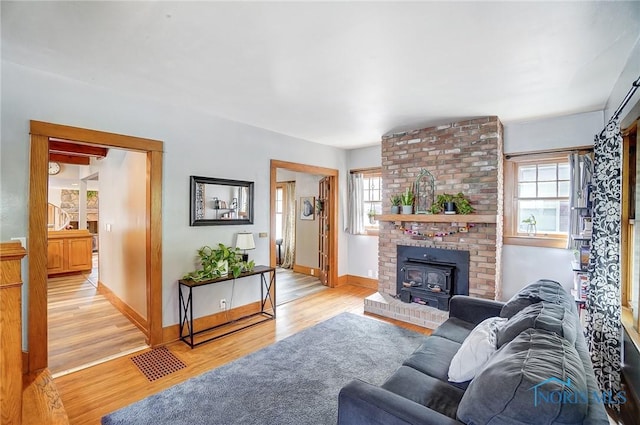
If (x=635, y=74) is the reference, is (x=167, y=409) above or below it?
below

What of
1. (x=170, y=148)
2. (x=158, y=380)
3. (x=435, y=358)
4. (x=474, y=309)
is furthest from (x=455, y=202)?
(x=158, y=380)

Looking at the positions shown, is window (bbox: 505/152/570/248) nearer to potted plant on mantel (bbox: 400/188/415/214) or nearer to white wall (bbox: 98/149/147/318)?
potted plant on mantel (bbox: 400/188/415/214)

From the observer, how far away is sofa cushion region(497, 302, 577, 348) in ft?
4.95

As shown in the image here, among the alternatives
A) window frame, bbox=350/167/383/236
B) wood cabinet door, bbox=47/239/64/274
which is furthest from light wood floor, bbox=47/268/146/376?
window frame, bbox=350/167/383/236

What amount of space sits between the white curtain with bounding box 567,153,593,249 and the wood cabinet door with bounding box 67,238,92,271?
8819mm

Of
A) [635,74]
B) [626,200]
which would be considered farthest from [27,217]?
[626,200]

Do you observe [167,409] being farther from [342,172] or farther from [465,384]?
[342,172]

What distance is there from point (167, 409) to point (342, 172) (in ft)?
14.7

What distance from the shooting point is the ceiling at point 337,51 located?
1.75m

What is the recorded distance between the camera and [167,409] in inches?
87.3

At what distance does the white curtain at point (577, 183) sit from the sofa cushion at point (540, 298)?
5.47ft

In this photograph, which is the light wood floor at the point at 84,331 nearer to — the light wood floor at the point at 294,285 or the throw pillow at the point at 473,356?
the light wood floor at the point at 294,285

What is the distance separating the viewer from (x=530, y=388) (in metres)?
1.03

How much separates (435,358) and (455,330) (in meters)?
0.56
